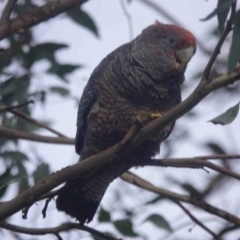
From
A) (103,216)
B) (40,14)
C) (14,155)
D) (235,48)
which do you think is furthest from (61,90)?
(235,48)

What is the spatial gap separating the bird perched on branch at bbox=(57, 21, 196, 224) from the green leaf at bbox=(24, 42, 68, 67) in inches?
9.4

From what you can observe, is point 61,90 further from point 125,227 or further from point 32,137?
point 125,227

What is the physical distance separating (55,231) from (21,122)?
126cm

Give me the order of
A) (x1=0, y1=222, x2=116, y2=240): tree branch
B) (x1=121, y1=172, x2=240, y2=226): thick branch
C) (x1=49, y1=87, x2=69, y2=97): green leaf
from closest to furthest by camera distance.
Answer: (x1=0, y1=222, x2=116, y2=240): tree branch
(x1=121, y1=172, x2=240, y2=226): thick branch
(x1=49, y1=87, x2=69, y2=97): green leaf

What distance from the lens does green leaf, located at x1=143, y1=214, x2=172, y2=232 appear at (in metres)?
3.02

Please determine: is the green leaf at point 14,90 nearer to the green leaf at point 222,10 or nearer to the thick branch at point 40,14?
the thick branch at point 40,14

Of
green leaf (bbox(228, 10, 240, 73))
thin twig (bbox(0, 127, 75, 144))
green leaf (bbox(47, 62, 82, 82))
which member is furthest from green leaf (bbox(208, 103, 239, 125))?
green leaf (bbox(47, 62, 82, 82))

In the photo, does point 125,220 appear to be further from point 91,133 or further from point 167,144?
point 167,144

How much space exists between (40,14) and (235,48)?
3.81ft

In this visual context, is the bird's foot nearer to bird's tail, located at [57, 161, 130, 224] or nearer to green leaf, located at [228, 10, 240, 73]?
bird's tail, located at [57, 161, 130, 224]

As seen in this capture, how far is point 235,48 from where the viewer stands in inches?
75.9

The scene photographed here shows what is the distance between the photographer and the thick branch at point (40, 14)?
9.25 ft

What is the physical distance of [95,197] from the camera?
3012 millimetres

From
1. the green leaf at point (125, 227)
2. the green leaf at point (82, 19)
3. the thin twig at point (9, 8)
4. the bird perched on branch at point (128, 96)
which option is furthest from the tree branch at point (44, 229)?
the green leaf at point (82, 19)
